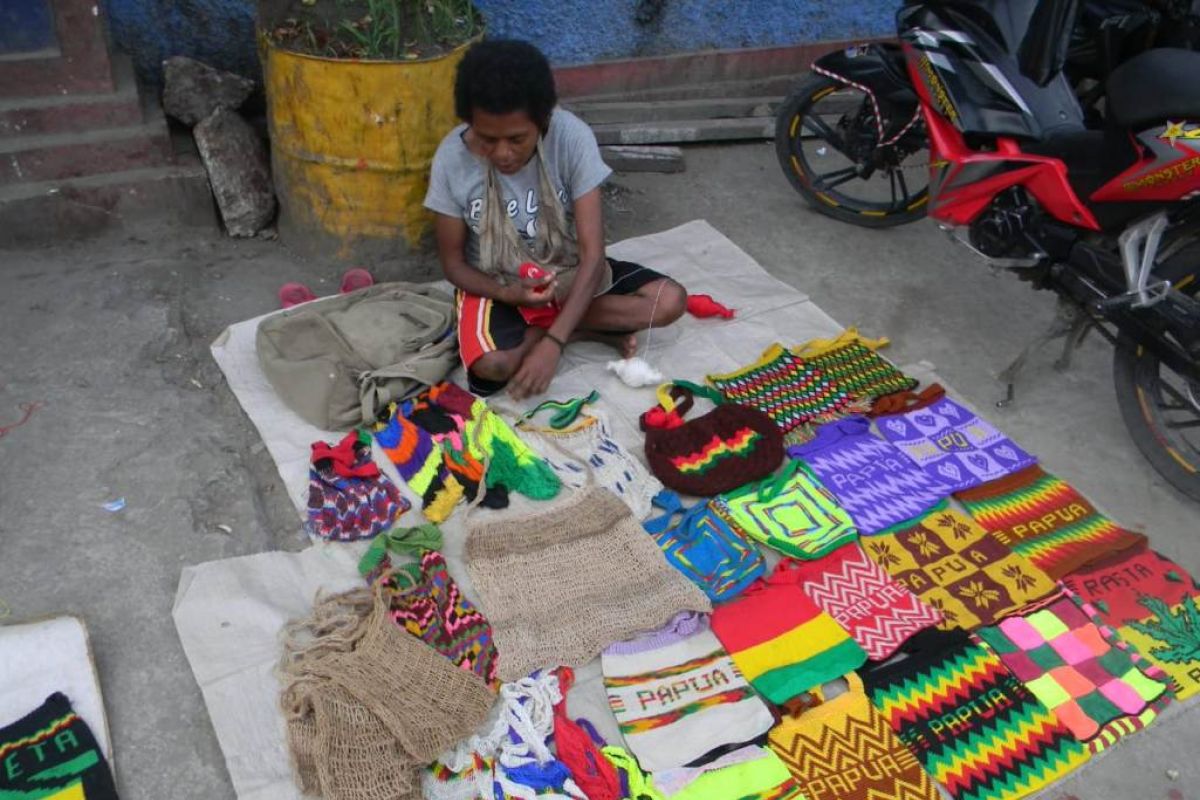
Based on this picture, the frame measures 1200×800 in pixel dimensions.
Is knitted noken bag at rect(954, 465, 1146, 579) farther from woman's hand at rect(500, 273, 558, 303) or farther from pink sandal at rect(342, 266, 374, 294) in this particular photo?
pink sandal at rect(342, 266, 374, 294)

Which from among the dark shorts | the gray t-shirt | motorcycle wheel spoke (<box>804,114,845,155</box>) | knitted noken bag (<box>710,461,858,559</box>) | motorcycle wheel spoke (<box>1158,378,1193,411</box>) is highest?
the gray t-shirt

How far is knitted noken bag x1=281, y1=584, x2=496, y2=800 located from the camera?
184cm

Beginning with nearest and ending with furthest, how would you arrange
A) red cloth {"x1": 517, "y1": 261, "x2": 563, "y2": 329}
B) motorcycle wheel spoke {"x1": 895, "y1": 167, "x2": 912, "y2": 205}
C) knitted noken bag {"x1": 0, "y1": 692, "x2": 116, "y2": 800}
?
knitted noken bag {"x1": 0, "y1": 692, "x2": 116, "y2": 800} → red cloth {"x1": 517, "y1": 261, "x2": 563, "y2": 329} → motorcycle wheel spoke {"x1": 895, "y1": 167, "x2": 912, "y2": 205}

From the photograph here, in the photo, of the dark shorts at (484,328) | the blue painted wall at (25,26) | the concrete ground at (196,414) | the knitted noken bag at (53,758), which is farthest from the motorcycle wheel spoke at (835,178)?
the knitted noken bag at (53,758)

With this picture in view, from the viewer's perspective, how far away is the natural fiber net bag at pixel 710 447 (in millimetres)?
2596

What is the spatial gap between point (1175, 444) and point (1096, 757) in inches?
44.3

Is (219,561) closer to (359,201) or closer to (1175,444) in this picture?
(359,201)

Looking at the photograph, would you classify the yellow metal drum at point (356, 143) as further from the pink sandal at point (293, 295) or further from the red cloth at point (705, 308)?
the red cloth at point (705, 308)

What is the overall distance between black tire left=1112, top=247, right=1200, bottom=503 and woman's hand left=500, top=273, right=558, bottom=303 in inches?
66.6

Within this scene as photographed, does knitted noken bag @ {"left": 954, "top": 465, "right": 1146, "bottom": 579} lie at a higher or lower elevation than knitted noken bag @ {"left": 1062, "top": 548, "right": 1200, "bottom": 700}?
higher

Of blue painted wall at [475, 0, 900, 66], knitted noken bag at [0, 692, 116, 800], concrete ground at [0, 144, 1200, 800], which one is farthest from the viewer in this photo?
blue painted wall at [475, 0, 900, 66]

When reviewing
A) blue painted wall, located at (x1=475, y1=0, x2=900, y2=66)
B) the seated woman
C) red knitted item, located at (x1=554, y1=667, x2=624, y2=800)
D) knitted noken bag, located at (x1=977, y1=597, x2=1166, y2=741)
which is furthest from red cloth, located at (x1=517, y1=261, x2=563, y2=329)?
blue painted wall, located at (x1=475, y1=0, x2=900, y2=66)

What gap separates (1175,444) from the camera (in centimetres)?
273

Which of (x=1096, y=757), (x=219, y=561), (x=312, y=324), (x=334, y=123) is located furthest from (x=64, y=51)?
(x=1096, y=757)
